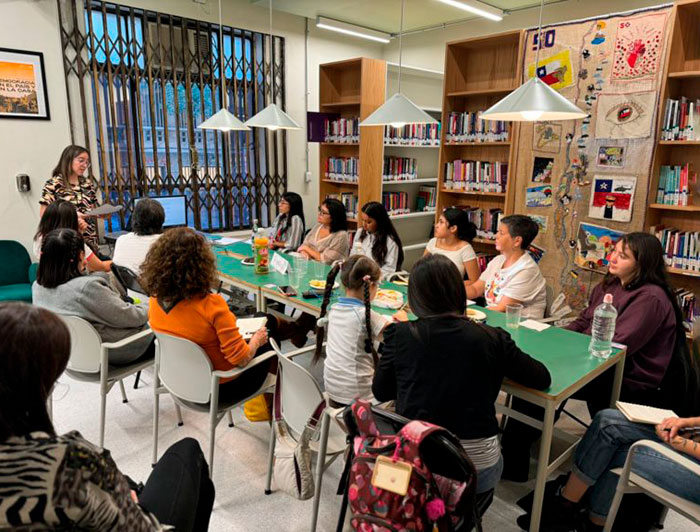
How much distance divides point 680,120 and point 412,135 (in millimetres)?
2830

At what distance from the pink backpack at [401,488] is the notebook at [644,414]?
0.82 m

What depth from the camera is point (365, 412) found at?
4.43 feet

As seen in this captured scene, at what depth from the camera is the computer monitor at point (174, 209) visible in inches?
188

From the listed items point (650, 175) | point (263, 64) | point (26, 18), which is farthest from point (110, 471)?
point (263, 64)

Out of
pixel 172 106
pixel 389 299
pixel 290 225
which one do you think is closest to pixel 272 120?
pixel 290 225

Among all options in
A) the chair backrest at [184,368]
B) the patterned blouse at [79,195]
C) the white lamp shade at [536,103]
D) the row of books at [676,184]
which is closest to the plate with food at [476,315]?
the white lamp shade at [536,103]

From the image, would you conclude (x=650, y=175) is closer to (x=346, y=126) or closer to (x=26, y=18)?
(x=346, y=126)

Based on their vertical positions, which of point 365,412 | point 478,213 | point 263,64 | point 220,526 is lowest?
point 220,526

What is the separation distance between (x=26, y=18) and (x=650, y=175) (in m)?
4.96

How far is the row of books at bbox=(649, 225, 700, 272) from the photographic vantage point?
10.1 feet

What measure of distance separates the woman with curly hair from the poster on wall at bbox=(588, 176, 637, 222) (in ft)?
8.91

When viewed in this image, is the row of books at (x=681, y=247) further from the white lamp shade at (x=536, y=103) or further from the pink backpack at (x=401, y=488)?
the pink backpack at (x=401, y=488)

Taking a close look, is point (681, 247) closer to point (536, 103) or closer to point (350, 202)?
point (536, 103)

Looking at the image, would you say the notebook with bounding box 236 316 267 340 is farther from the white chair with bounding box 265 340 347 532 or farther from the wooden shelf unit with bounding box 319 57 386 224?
the wooden shelf unit with bounding box 319 57 386 224
